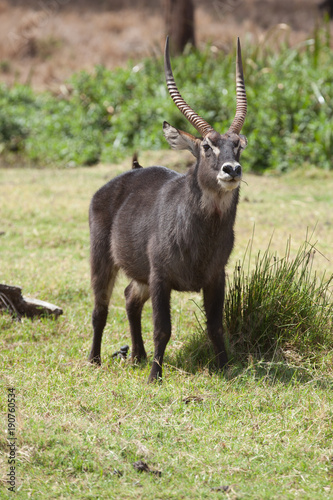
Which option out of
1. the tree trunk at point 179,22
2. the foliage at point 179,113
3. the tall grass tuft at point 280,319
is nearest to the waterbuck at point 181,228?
the tall grass tuft at point 280,319

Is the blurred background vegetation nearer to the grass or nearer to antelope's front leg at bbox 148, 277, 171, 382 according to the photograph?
the grass

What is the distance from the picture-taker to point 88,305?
5621mm

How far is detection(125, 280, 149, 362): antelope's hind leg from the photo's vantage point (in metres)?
4.74

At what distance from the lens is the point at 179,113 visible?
35.8 ft

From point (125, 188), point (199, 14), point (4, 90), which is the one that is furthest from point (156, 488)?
point (199, 14)

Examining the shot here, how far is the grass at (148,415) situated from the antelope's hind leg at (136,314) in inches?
5.0

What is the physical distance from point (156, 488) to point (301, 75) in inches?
372

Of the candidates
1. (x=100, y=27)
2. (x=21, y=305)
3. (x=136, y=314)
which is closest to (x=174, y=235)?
(x=136, y=314)

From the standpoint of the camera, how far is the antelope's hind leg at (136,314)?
4742mm

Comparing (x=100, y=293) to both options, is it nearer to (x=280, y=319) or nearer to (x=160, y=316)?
(x=160, y=316)

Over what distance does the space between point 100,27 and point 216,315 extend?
21.8 metres

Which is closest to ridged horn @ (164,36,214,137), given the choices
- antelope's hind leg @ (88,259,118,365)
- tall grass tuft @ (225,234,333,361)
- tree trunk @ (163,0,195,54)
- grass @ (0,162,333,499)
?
tall grass tuft @ (225,234,333,361)

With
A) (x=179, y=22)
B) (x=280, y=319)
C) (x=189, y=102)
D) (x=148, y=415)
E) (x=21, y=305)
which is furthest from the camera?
(x=179, y=22)

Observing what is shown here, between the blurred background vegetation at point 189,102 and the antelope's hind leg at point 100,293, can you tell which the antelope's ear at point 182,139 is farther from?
the blurred background vegetation at point 189,102
